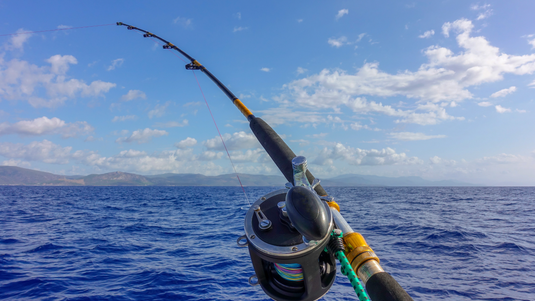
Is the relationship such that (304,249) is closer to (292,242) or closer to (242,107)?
(292,242)

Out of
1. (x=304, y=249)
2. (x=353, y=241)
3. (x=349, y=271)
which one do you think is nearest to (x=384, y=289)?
(x=349, y=271)

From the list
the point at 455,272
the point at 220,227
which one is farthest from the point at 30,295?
the point at 455,272

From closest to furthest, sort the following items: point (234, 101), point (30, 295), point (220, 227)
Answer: point (234, 101) < point (30, 295) < point (220, 227)

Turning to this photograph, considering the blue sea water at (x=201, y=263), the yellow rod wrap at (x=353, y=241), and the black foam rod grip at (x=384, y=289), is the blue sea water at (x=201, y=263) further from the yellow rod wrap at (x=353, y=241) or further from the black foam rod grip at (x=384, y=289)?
the black foam rod grip at (x=384, y=289)

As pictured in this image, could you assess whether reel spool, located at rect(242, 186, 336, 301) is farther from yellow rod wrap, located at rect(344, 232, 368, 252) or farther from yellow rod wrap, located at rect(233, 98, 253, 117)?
yellow rod wrap, located at rect(233, 98, 253, 117)

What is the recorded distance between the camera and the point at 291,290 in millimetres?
1495

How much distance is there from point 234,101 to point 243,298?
421 centimetres

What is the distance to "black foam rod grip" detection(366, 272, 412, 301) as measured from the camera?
1173 mm

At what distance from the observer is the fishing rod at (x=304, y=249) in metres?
1.14

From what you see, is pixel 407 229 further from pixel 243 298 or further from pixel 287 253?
pixel 287 253

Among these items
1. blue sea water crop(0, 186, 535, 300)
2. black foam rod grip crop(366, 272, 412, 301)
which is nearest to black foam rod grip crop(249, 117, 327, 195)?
black foam rod grip crop(366, 272, 412, 301)

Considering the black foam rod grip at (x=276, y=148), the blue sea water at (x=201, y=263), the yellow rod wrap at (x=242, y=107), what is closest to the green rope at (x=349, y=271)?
the black foam rod grip at (x=276, y=148)

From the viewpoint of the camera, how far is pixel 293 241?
1255 mm

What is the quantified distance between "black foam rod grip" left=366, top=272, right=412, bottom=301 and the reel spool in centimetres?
25
